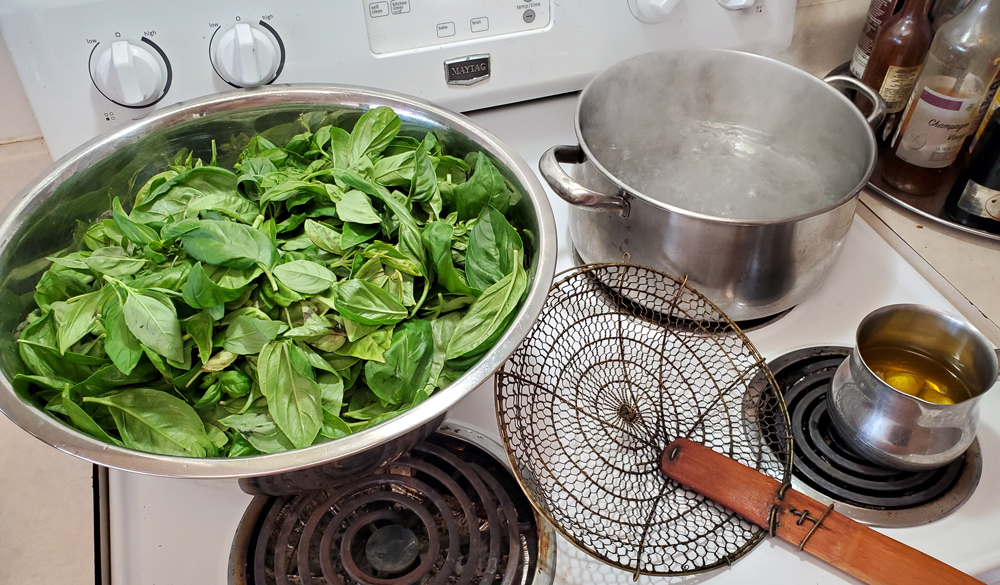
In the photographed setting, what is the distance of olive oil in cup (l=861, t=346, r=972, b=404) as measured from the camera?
22.0 inches

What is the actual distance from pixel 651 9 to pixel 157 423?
2.07ft

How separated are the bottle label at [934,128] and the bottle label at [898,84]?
0.14 ft

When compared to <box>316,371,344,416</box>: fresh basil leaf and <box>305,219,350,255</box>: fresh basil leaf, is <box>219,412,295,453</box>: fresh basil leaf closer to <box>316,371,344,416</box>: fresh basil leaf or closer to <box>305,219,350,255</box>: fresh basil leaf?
<box>316,371,344,416</box>: fresh basil leaf

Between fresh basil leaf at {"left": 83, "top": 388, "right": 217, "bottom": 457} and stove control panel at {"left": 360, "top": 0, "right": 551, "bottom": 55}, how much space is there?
0.41 m

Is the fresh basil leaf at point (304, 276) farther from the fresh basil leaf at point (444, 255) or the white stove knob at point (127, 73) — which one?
the white stove knob at point (127, 73)

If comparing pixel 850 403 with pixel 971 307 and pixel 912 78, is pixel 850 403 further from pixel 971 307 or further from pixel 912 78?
pixel 912 78

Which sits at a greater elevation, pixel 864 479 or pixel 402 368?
pixel 402 368

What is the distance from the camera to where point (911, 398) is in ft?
1.63

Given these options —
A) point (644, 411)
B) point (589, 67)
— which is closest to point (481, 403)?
point (644, 411)

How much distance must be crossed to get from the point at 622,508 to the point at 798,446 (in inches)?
6.7

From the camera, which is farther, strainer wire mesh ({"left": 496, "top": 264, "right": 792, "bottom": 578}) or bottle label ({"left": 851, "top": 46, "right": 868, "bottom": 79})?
bottle label ({"left": 851, "top": 46, "right": 868, "bottom": 79})

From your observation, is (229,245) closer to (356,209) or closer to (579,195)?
(356,209)

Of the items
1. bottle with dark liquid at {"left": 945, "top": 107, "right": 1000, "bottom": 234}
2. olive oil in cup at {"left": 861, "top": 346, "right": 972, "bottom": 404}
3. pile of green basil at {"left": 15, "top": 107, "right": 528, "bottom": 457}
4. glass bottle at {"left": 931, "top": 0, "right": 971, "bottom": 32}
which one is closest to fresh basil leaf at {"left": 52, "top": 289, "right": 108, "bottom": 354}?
pile of green basil at {"left": 15, "top": 107, "right": 528, "bottom": 457}

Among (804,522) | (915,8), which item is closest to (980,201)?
(915,8)
